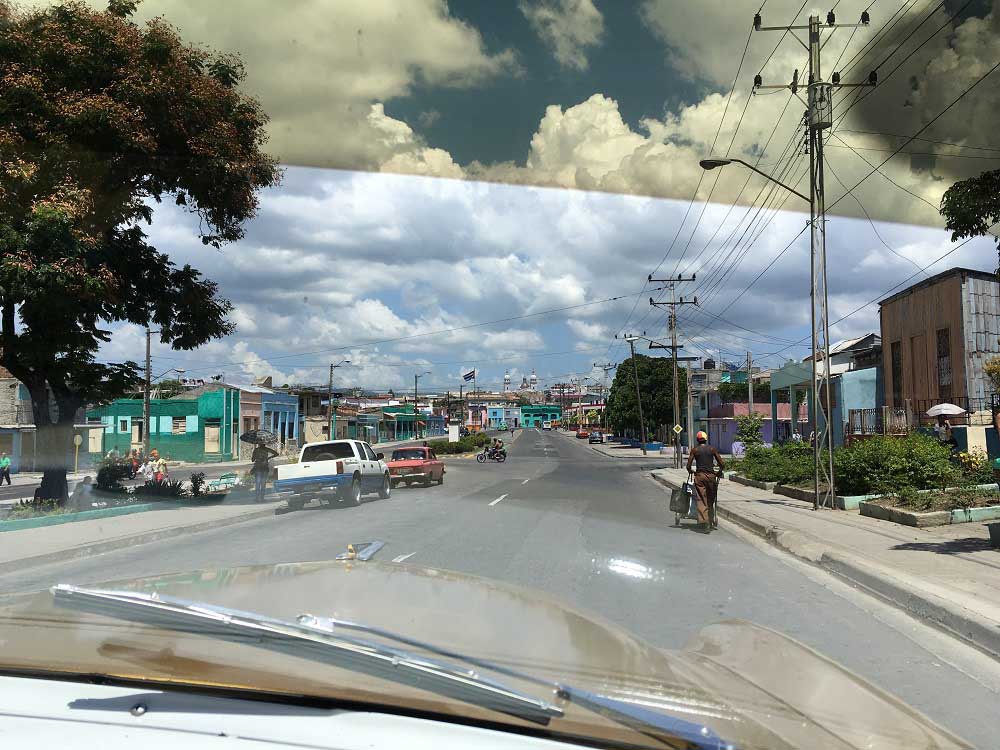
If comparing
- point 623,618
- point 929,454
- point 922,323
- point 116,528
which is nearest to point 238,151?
point 116,528

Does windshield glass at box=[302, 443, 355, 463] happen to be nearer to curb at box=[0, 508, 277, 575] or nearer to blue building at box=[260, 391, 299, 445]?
curb at box=[0, 508, 277, 575]

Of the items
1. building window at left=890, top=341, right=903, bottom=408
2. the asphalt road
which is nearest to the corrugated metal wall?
building window at left=890, top=341, right=903, bottom=408

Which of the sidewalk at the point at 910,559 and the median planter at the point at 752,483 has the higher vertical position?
the sidewalk at the point at 910,559

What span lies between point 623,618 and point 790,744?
16.4ft

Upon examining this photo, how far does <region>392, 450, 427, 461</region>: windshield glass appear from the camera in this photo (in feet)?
88.9

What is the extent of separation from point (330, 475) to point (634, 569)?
10986 millimetres

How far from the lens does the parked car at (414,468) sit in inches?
1038

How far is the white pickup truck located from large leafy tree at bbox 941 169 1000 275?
14.4m

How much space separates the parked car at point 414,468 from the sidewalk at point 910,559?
1196 centimetres

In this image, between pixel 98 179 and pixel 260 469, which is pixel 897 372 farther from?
pixel 98 179

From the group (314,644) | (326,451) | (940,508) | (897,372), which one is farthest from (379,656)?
(897,372)

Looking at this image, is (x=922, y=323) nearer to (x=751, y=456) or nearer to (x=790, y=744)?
(x=751, y=456)

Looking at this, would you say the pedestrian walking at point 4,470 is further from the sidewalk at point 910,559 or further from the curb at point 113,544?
the sidewalk at point 910,559

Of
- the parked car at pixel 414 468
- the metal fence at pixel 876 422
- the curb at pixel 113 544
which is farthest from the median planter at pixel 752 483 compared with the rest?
the curb at pixel 113 544
